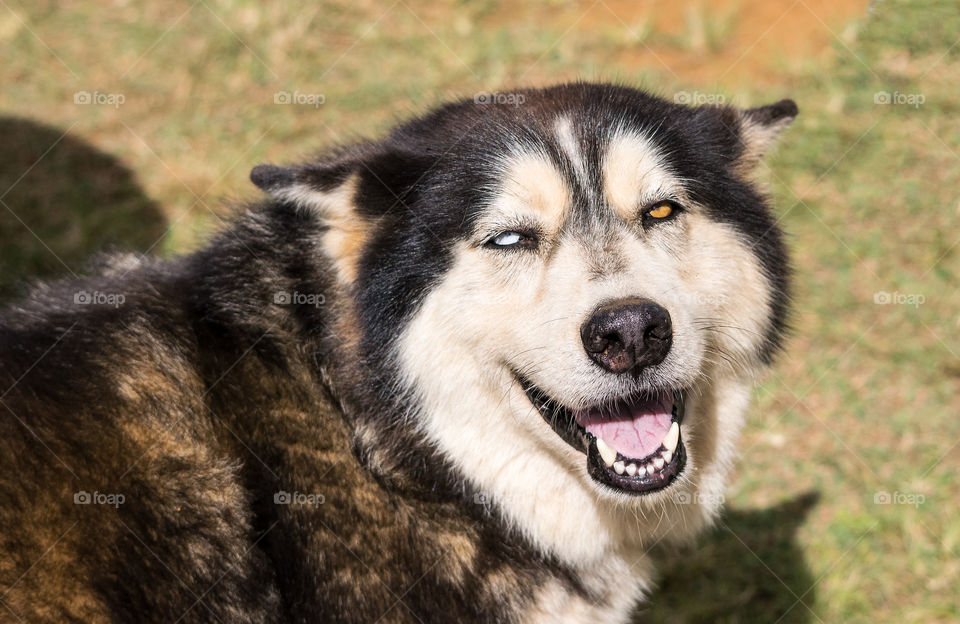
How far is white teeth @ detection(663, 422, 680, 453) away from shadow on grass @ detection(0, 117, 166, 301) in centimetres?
485

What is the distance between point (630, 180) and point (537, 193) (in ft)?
1.22

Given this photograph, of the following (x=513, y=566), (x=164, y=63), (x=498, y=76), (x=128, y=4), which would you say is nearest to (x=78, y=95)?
(x=164, y=63)

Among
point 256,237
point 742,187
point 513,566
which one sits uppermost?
point 742,187

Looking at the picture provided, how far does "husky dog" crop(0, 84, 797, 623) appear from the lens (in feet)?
10.6

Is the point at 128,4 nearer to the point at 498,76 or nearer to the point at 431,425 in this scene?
the point at 498,76

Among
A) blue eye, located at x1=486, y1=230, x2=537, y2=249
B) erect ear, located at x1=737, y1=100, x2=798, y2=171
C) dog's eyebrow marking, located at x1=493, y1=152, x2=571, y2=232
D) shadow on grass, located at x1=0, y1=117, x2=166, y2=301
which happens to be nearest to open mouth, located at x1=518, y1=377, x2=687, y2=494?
blue eye, located at x1=486, y1=230, x2=537, y2=249

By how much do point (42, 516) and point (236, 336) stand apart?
3.16 feet

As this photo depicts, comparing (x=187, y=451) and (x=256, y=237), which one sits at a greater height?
(x=256, y=237)

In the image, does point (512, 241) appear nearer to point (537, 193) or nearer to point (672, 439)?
point (537, 193)

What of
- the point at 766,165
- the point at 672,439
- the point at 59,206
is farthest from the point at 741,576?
the point at 59,206

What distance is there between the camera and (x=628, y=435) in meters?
3.55

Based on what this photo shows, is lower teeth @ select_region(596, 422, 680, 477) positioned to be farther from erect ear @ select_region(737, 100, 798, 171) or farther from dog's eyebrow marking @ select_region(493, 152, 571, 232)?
erect ear @ select_region(737, 100, 798, 171)

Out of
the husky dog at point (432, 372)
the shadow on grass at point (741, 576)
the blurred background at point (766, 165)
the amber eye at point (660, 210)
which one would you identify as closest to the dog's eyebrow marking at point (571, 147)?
the husky dog at point (432, 372)

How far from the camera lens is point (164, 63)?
29.3ft
